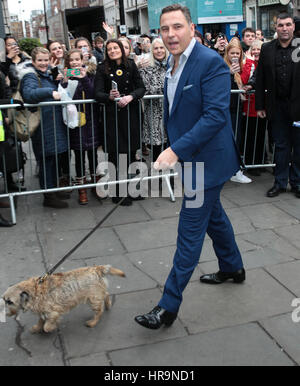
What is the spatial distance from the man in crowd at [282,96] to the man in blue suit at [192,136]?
9.04 feet

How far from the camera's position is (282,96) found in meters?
5.73

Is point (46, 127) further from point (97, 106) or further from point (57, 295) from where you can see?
point (57, 295)

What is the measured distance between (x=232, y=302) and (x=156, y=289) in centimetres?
62

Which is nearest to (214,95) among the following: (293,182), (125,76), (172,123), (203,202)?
(172,123)

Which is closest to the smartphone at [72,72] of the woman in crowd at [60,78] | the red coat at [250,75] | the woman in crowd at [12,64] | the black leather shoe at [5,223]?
the woman in crowd at [60,78]

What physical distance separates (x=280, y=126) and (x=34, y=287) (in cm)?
402

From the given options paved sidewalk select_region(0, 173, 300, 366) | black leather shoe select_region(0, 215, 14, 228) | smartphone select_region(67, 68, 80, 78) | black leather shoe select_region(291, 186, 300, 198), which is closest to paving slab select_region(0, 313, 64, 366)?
paved sidewalk select_region(0, 173, 300, 366)

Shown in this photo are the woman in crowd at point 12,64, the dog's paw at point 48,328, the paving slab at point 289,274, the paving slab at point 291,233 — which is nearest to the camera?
the dog's paw at point 48,328

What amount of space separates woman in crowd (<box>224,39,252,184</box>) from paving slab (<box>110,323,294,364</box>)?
144 inches

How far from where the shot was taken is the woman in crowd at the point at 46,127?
538 cm

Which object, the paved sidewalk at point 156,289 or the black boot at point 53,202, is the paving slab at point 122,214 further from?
the black boot at point 53,202

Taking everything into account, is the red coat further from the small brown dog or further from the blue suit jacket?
the small brown dog
